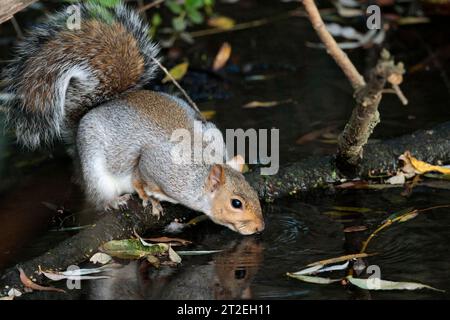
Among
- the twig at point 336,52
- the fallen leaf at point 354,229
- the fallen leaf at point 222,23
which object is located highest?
the fallen leaf at point 222,23

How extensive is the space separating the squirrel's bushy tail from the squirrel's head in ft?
2.42

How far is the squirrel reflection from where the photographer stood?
123 inches

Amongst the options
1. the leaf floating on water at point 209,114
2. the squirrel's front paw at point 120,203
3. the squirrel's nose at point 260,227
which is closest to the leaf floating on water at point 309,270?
the squirrel's nose at point 260,227

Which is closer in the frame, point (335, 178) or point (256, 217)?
point (256, 217)

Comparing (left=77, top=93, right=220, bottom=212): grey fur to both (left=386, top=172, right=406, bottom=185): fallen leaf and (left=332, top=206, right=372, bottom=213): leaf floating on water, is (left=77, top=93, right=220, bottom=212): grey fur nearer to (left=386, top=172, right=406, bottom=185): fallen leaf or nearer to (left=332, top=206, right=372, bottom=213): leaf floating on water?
(left=332, top=206, right=372, bottom=213): leaf floating on water

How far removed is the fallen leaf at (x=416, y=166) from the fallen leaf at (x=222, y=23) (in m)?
2.70

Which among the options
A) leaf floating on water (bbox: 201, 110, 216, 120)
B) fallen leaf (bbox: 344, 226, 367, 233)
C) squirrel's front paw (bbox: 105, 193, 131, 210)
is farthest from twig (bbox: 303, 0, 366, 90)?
leaf floating on water (bbox: 201, 110, 216, 120)

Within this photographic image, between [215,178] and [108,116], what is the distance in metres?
0.59

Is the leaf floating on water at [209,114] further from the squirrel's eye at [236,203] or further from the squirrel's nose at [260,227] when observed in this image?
the squirrel's nose at [260,227]

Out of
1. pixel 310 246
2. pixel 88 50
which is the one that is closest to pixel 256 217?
pixel 310 246

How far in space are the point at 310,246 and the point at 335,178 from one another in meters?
0.63

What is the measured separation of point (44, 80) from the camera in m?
3.89

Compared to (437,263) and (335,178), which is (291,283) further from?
(335,178)

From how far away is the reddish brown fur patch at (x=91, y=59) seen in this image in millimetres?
3898
